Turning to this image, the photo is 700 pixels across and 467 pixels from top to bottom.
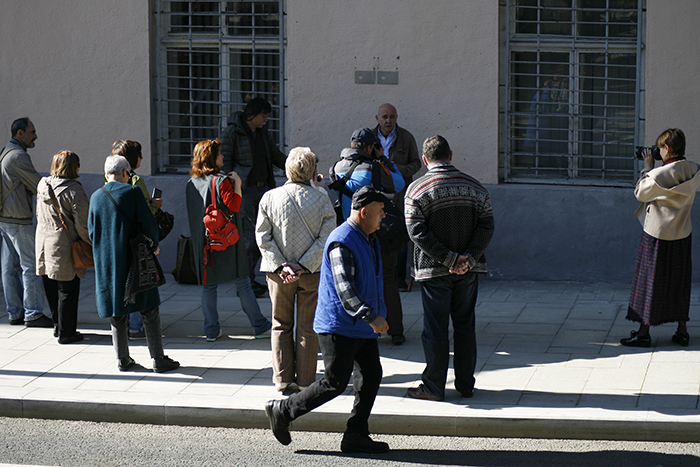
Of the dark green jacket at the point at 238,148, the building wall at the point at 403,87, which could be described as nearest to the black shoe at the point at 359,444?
the dark green jacket at the point at 238,148

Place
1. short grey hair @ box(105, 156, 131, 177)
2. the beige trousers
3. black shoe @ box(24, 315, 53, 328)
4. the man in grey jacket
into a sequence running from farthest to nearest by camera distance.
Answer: black shoe @ box(24, 315, 53, 328) < the man in grey jacket < short grey hair @ box(105, 156, 131, 177) < the beige trousers

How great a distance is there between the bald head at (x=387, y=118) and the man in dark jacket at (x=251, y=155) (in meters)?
1.13

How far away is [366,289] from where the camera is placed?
4738 millimetres

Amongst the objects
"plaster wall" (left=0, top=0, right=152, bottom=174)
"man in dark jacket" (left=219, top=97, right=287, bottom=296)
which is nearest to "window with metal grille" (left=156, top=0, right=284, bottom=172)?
"plaster wall" (left=0, top=0, right=152, bottom=174)

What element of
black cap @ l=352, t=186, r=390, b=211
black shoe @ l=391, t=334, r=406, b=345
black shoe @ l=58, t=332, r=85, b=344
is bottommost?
black shoe @ l=58, t=332, r=85, b=344

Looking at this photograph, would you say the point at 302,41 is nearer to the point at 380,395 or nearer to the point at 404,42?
the point at 404,42

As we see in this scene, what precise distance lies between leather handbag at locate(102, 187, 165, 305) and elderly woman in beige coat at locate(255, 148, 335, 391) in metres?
0.95

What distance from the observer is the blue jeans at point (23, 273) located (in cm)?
775

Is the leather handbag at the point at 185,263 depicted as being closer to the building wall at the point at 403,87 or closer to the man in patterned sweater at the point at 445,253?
the building wall at the point at 403,87

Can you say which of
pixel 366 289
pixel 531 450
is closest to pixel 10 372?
pixel 366 289

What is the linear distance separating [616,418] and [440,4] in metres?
5.57

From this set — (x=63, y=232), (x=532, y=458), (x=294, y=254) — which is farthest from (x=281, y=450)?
(x=63, y=232)

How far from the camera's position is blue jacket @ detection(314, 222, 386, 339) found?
4.70m

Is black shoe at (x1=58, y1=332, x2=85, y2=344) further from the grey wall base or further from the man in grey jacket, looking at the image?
the grey wall base
